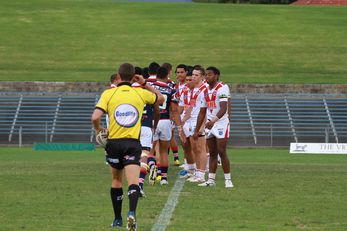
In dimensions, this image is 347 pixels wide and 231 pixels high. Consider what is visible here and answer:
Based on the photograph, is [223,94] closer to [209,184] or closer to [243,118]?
[209,184]

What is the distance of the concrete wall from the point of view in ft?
148

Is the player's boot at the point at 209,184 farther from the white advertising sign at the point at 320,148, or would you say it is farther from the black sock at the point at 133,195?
the white advertising sign at the point at 320,148

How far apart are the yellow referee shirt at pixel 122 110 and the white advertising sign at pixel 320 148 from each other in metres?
23.4

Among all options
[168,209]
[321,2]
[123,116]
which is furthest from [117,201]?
[321,2]

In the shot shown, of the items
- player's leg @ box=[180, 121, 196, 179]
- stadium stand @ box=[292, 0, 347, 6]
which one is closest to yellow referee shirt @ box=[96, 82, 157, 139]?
player's leg @ box=[180, 121, 196, 179]

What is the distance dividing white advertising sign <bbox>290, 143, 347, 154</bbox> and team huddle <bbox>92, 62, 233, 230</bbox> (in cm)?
Result: 914

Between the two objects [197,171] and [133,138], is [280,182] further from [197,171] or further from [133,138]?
[133,138]

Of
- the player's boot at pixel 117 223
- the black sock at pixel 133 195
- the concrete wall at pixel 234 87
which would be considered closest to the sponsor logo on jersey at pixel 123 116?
→ the black sock at pixel 133 195

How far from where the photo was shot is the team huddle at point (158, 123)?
43.3 ft

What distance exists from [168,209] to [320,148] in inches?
846

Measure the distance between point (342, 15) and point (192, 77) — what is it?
48541mm

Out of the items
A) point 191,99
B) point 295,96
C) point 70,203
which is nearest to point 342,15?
point 295,96

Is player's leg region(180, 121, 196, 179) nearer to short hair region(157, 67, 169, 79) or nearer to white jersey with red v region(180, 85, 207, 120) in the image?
white jersey with red v region(180, 85, 207, 120)

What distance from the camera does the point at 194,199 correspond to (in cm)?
1694
